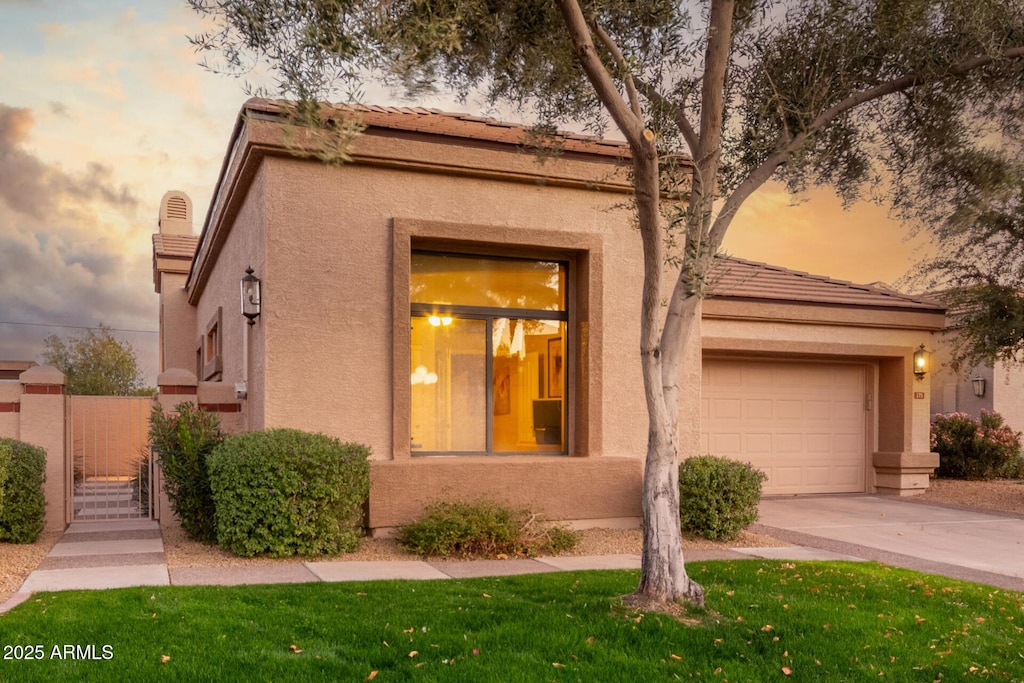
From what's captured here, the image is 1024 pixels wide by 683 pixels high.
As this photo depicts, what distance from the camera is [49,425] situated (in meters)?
9.57

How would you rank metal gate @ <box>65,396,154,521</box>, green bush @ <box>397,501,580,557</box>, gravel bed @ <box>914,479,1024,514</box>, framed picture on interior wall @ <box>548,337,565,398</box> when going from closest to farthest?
green bush @ <box>397,501,580,557</box> < framed picture on interior wall @ <box>548,337,565,398</box> < metal gate @ <box>65,396,154,521</box> < gravel bed @ <box>914,479,1024,514</box>

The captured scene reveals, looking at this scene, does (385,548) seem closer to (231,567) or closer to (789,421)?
(231,567)

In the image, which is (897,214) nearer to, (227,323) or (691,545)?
(691,545)

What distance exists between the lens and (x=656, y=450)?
240 inches

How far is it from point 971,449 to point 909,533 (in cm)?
917

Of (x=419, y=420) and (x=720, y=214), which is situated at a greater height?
(x=720, y=214)

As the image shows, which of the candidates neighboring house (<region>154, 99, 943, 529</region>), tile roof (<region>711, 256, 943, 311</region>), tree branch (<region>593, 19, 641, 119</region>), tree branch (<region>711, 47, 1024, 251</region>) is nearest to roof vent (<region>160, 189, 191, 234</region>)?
neighboring house (<region>154, 99, 943, 529</region>)

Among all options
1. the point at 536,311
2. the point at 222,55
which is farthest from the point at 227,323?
the point at 222,55

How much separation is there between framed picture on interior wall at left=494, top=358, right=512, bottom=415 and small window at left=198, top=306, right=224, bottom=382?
4.87 meters

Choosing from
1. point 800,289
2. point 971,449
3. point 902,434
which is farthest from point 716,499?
point 971,449

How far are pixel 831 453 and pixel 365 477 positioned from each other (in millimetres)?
9276

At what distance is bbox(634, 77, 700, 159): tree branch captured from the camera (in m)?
6.86

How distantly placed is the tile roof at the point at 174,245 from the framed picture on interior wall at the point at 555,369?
37.7ft

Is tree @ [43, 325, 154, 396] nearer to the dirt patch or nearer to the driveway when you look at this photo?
the dirt patch
